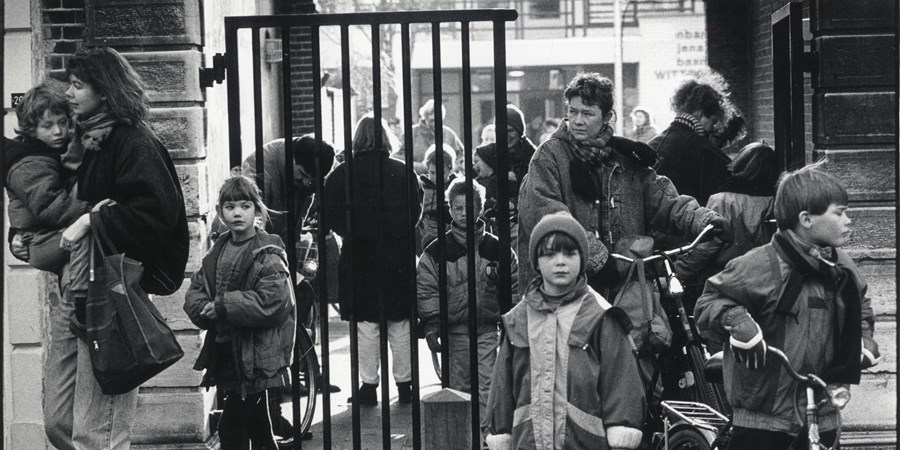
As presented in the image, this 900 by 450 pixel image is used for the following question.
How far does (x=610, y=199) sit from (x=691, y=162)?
1.91 metres

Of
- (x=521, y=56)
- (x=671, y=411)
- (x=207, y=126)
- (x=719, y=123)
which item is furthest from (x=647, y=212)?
(x=521, y=56)

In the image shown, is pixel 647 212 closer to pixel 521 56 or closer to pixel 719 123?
pixel 719 123

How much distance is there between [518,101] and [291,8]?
806 inches

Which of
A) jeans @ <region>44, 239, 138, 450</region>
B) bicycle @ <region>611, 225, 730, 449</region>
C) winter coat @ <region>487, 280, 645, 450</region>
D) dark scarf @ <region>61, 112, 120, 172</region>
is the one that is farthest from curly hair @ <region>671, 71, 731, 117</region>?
jeans @ <region>44, 239, 138, 450</region>

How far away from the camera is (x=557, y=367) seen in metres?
4.58

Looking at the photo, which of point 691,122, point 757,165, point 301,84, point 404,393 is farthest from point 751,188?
point 301,84

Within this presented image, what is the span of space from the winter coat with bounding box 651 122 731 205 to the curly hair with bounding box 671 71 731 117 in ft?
0.42

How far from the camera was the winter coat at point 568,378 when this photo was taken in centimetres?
453

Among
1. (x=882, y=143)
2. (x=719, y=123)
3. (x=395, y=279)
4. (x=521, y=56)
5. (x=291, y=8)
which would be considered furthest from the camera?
(x=521, y=56)

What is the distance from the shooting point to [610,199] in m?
5.77

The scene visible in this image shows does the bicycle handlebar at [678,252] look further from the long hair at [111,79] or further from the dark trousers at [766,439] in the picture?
the long hair at [111,79]

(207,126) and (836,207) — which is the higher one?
(207,126)

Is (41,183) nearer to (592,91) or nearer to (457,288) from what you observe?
(592,91)

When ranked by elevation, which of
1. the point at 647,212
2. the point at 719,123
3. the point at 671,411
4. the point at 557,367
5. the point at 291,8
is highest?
the point at 291,8
